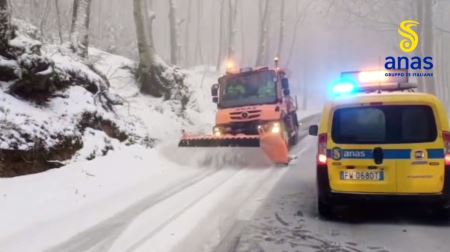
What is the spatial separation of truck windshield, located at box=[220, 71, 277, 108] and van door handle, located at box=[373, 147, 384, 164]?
729 cm

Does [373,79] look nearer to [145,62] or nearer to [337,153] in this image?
[337,153]

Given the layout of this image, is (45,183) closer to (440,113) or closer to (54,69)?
(54,69)

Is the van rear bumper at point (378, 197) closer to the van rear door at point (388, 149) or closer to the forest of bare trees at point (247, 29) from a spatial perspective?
the van rear door at point (388, 149)

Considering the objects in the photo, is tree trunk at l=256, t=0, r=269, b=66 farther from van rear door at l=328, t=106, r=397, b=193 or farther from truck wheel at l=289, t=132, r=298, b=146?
van rear door at l=328, t=106, r=397, b=193

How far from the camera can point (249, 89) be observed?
14.1 meters

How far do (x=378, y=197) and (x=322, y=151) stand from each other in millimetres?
951

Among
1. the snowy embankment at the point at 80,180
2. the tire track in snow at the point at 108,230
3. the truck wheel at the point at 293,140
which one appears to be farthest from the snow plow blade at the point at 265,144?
the truck wheel at the point at 293,140

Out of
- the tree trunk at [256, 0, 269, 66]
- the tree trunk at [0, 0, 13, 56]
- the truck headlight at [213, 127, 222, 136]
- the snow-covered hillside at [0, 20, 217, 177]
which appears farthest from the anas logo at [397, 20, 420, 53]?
the tree trunk at [0, 0, 13, 56]

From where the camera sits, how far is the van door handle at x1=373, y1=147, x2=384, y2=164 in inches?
253

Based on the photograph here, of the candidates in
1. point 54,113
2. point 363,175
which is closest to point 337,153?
point 363,175

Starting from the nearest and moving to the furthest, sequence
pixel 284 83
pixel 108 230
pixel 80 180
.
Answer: pixel 108 230 → pixel 80 180 → pixel 284 83

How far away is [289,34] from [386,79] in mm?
67395

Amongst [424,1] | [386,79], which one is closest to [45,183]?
[386,79]

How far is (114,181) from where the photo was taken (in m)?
9.52
